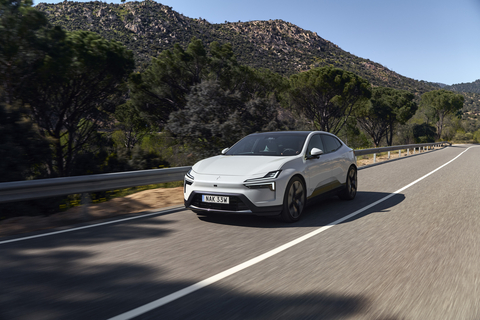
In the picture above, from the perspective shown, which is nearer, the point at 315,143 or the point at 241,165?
the point at 241,165

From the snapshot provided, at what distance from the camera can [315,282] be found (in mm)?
3574

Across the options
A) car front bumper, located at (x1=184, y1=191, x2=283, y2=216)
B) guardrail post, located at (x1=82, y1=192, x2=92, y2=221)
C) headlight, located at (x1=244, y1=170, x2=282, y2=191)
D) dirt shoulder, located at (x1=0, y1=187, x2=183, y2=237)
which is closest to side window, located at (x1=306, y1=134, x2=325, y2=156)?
headlight, located at (x1=244, y1=170, x2=282, y2=191)

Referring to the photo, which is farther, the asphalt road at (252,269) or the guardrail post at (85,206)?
the guardrail post at (85,206)

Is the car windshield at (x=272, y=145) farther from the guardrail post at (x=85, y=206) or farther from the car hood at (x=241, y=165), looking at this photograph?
the guardrail post at (x=85, y=206)

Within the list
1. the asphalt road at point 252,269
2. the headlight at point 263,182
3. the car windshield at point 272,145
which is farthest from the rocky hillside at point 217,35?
the asphalt road at point 252,269

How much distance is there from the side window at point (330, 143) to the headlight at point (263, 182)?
Answer: 7.34 ft

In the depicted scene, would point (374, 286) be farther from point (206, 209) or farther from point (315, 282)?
point (206, 209)

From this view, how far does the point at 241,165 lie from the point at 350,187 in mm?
3348

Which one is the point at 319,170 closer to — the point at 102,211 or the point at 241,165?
the point at 241,165

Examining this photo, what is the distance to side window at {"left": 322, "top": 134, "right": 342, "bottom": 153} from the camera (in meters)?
7.69

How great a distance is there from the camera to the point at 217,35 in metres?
91.4

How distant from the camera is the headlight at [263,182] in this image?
5.54 m

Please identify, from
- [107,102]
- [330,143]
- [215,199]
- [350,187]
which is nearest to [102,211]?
[215,199]

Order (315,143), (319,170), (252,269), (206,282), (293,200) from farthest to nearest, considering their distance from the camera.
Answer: (315,143) → (319,170) → (293,200) → (252,269) → (206,282)
